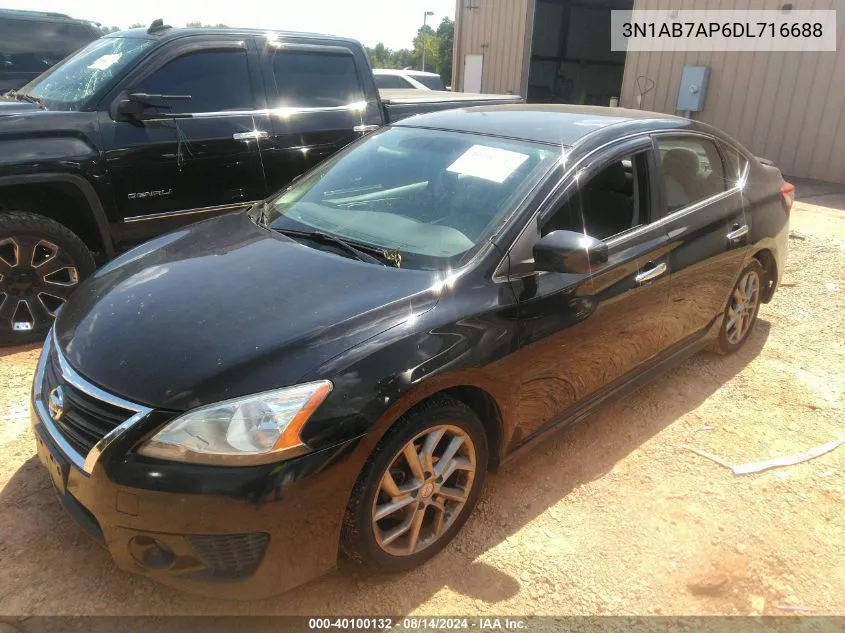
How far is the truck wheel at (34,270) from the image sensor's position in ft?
12.4

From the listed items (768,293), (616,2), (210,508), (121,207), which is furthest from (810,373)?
(616,2)

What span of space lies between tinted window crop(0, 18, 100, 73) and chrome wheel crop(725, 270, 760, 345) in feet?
25.9

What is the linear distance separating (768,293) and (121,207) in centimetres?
454

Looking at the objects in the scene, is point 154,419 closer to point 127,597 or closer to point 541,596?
point 127,597

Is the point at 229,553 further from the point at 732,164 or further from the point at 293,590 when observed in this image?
the point at 732,164

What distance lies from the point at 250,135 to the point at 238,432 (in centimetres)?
333

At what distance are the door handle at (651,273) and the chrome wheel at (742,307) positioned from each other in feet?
3.79

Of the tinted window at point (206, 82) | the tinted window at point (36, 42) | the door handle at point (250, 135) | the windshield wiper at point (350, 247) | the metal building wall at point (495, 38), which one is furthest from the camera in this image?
the metal building wall at point (495, 38)

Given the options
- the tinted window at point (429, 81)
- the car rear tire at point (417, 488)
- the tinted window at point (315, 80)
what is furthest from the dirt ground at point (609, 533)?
the tinted window at point (429, 81)

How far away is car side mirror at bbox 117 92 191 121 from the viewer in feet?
Answer: 13.3

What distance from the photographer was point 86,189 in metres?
3.98

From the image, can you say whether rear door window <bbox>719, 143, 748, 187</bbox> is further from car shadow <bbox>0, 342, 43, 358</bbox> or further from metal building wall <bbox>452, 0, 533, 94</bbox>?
metal building wall <bbox>452, 0, 533, 94</bbox>

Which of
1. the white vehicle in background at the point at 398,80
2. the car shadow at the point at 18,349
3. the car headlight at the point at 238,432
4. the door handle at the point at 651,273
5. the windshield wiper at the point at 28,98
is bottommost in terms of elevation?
the car shadow at the point at 18,349

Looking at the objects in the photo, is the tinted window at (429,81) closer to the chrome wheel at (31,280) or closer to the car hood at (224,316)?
the chrome wheel at (31,280)
